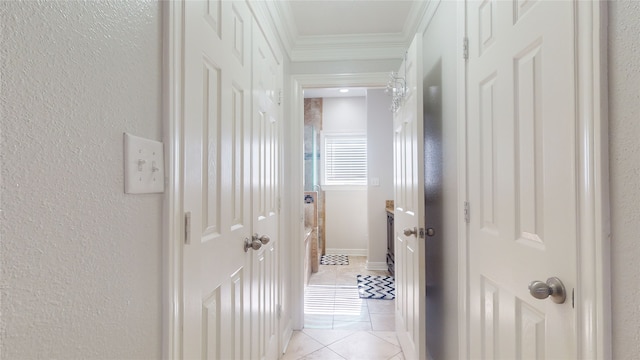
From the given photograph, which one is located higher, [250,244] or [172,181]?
[172,181]

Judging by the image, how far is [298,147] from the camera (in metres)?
2.46

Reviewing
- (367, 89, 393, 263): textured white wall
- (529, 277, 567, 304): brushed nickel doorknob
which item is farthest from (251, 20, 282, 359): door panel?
(367, 89, 393, 263): textured white wall

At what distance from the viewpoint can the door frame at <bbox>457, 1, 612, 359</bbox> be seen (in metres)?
0.64

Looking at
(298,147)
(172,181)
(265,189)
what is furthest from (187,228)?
(298,147)

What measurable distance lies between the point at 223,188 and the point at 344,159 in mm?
3923

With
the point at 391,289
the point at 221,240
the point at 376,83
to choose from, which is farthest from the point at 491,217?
the point at 391,289

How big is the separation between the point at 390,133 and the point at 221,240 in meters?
3.47

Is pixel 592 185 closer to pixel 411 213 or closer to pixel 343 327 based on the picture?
pixel 411 213

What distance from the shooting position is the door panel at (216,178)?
0.87 meters

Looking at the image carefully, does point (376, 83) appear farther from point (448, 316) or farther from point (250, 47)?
point (448, 316)

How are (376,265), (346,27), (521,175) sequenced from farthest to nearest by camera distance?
(376,265) < (346,27) < (521,175)

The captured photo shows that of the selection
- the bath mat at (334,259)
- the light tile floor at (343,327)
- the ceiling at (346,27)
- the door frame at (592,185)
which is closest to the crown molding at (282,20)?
the ceiling at (346,27)

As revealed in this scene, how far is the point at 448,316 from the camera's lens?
1.64 metres

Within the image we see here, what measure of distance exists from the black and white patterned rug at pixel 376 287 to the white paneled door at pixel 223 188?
1.73 m
